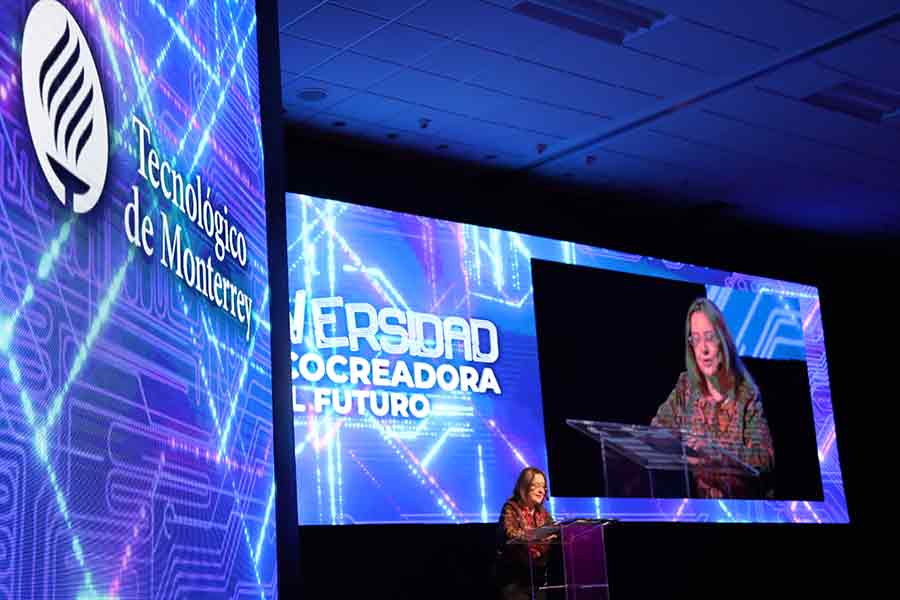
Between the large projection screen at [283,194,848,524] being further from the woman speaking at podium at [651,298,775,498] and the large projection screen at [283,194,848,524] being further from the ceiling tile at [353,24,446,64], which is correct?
the ceiling tile at [353,24,446,64]

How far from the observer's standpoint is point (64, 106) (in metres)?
2.16

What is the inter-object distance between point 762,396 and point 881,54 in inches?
128

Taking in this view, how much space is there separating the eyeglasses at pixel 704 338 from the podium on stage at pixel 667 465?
779 millimetres

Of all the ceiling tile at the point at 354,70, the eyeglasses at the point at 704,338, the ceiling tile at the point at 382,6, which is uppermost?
the ceiling tile at the point at 382,6

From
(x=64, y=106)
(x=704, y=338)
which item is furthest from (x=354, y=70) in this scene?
(x=64, y=106)

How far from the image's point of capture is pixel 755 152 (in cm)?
891

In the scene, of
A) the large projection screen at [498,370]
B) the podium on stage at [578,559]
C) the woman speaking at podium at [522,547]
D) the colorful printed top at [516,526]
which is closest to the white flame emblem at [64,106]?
the podium on stage at [578,559]

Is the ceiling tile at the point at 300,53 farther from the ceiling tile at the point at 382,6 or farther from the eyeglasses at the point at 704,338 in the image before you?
the eyeglasses at the point at 704,338

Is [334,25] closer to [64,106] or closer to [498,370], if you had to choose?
[498,370]

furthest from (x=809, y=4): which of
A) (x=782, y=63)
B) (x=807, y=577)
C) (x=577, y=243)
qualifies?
(x=807, y=577)

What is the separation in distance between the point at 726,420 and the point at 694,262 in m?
1.47

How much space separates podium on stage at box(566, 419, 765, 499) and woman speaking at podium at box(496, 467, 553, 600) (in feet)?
7.43

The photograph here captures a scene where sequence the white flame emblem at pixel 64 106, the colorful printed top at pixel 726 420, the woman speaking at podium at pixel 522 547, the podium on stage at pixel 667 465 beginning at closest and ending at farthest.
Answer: the white flame emblem at pixel 64 106 → the woman speaking at podium at pixel 522 547 → the podium on stage at pixel 667 465 → the colorful printed top at pixel 726 420

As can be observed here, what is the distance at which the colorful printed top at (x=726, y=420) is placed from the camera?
9.12 metres
